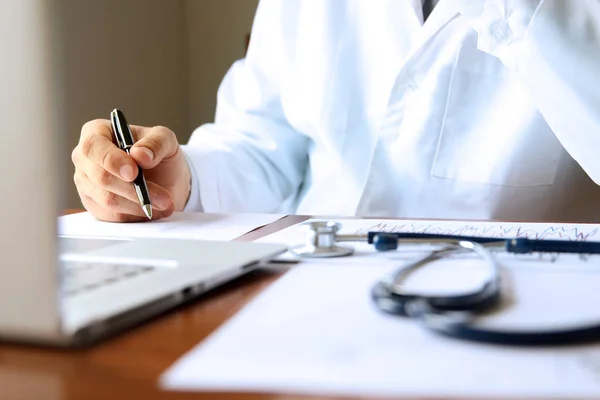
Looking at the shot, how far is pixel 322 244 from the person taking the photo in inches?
13.2

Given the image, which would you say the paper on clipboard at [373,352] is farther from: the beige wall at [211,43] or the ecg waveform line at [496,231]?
the beige wall at [211,43]

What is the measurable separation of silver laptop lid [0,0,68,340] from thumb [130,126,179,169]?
0.31m

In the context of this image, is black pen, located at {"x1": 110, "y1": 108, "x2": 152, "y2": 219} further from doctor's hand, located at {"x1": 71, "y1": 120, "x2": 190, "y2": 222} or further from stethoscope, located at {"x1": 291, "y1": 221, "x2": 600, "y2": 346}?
stethoscope, located at {"x1": 291, "y1": 221, "x2": 600, "y2": 346}

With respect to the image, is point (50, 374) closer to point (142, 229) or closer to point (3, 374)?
point (3, 374)

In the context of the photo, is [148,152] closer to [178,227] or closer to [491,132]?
[178,227]

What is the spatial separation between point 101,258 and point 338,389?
165 millimetres

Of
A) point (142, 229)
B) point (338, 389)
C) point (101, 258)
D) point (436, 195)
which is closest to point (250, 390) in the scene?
point (338, 389)

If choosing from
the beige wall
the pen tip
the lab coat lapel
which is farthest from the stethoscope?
the beige wall

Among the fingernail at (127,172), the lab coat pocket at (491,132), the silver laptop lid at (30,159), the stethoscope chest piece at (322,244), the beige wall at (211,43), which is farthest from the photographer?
the beige wall at (211,43)

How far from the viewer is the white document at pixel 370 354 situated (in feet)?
0.51

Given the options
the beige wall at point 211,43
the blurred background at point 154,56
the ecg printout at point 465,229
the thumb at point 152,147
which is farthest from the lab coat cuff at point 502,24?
the beige wall at point 211,43

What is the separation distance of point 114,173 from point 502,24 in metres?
0.37

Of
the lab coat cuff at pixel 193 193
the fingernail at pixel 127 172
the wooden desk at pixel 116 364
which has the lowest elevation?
the lab coat cuff at pixel 193 193

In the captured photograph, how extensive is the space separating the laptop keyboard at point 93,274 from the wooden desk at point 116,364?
0.09ft
